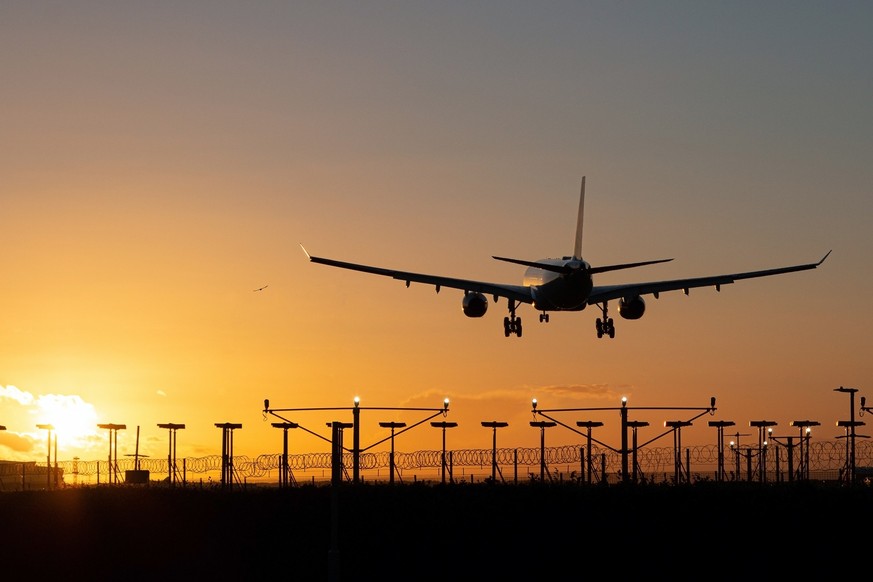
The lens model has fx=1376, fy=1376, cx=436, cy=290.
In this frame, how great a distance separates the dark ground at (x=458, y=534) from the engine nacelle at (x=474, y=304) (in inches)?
587

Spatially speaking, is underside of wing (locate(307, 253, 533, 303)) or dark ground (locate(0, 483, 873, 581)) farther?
underside of wing (locate(307, 253, 533, 303))

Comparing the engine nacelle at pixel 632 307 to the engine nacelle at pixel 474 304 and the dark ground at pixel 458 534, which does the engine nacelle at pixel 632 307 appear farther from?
the dark ground at pixel 458 534

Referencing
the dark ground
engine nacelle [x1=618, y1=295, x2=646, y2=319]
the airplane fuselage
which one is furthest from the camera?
engine nacelle [x1=618, y1=295, x2=646, y2=319]

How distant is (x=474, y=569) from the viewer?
265 feet

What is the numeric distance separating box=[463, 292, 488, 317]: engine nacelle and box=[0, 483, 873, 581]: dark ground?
14.9 metres

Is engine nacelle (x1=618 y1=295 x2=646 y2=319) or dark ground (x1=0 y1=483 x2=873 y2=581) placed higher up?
engine nacelle (x1=618 y1=295 x2=646 y2=319)

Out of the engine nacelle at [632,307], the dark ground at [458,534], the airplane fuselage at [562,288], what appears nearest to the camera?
the dark ground at [458,534]

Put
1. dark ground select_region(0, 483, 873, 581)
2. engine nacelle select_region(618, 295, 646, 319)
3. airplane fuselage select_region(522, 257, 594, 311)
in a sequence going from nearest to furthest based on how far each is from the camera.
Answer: dark ground select_region(0, 483, 873, 581)
airplane fuselage select_region(522, 257, 594, 311)
engine nacelle select_region(618, 295, 646, 319)

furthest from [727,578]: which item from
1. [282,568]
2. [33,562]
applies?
[33,562]

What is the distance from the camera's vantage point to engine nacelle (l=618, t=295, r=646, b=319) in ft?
328

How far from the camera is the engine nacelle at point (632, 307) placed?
3942 inches

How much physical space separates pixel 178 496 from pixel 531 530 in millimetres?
30559

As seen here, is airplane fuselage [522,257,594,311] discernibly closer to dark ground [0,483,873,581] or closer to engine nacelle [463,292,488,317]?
engine nacelle [463,292,488,317]

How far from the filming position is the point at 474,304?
10138cm
